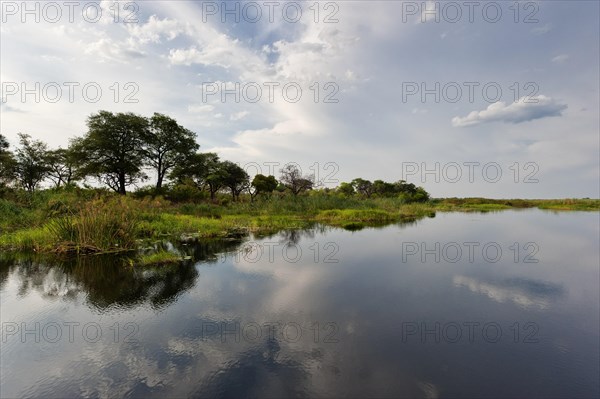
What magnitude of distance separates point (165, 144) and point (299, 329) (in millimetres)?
40049

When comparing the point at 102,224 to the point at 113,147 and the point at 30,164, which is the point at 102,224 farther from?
the point at 30,164

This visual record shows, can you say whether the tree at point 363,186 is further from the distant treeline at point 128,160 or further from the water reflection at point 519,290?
the water reflection at point 519,290

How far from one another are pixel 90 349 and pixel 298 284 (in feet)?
18.2

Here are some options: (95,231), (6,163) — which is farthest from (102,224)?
(6,163)

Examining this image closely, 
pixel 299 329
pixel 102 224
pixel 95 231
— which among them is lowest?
pixel 299 329

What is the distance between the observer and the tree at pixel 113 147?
34.9 m

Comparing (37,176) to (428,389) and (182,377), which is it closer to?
(182,377)

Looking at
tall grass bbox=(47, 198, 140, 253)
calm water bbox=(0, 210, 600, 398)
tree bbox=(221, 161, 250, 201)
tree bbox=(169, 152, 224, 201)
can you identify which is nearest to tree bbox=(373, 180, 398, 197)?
tree bbox=(221, 161, 250, 201)

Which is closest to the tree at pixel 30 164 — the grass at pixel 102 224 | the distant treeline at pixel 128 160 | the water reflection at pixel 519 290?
the distant treeline at pixel 128 160

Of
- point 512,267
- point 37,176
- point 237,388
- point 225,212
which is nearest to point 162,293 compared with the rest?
point 237,388

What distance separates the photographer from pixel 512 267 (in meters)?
11.7

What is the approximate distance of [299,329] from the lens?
6266mm

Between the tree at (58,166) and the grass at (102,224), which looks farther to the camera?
the tree at (58,166)

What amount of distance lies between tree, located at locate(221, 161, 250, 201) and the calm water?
134ft
